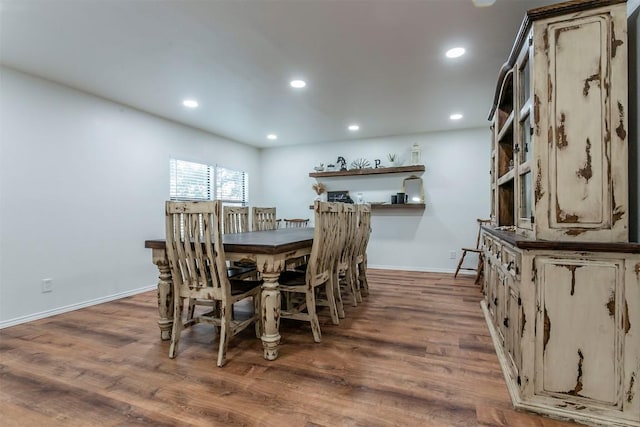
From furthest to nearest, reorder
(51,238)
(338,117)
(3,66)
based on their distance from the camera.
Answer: (338,117), (51,238), (3,66)

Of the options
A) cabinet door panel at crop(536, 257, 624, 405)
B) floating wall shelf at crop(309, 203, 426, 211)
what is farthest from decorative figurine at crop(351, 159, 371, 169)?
cabinet door panel at crop(536, 257, 624, 405)

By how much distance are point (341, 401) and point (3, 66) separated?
4.03 m

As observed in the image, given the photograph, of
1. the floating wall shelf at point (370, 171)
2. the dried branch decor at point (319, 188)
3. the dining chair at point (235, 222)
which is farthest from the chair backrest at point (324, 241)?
the dried branch decor at point (319, 188)

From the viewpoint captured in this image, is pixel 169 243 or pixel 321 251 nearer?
pixel 169 243

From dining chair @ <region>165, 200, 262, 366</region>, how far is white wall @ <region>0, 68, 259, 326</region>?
1.98 meters

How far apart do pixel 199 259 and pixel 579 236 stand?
2.16 meters

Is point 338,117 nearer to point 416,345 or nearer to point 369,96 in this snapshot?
point 369,96

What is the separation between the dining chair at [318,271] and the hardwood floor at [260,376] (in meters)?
0.19

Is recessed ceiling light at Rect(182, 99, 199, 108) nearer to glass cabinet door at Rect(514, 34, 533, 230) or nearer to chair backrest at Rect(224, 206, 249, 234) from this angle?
chair backrest at Rect(224, 206, 249, 234)

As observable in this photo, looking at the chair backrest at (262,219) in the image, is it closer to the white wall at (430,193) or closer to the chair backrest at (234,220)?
the chair backrest at (234,220)

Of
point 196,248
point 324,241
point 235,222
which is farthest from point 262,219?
point 196,248

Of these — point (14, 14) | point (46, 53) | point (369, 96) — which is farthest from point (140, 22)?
Answer: point (369, 96)

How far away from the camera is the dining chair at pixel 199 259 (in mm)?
2064

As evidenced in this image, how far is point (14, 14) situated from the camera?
2.15m
